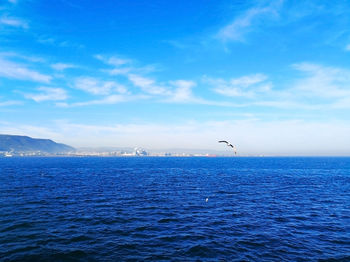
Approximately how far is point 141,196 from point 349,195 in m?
60.1

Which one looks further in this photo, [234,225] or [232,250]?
[234,225]

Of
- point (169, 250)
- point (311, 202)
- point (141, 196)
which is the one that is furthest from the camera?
point (141, 196)

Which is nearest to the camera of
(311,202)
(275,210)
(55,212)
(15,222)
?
(15,222)

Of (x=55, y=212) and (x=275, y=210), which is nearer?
(x=55, y=212)

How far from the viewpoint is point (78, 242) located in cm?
2869

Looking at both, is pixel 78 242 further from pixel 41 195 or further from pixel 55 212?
pixel 41 195

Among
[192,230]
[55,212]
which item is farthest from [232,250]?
[55,212]

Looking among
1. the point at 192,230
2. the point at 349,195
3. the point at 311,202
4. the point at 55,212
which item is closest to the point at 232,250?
the point at 192,230

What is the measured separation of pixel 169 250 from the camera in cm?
2708

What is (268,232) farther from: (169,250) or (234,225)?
(169,250)

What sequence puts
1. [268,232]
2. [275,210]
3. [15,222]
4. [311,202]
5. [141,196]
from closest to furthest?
[268,232]
[15,222]
[275,210]
[311,202]
[141,196]

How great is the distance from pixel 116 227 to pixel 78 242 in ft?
22.3

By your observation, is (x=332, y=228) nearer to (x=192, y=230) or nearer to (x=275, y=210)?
(x=275, y=210)

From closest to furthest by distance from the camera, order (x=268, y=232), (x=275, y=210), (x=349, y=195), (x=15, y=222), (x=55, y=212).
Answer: (x=268, y=232) < (x=15, y=222) < (x=55, y=212) < (x=275, y=210) < (x=349, y=195)
